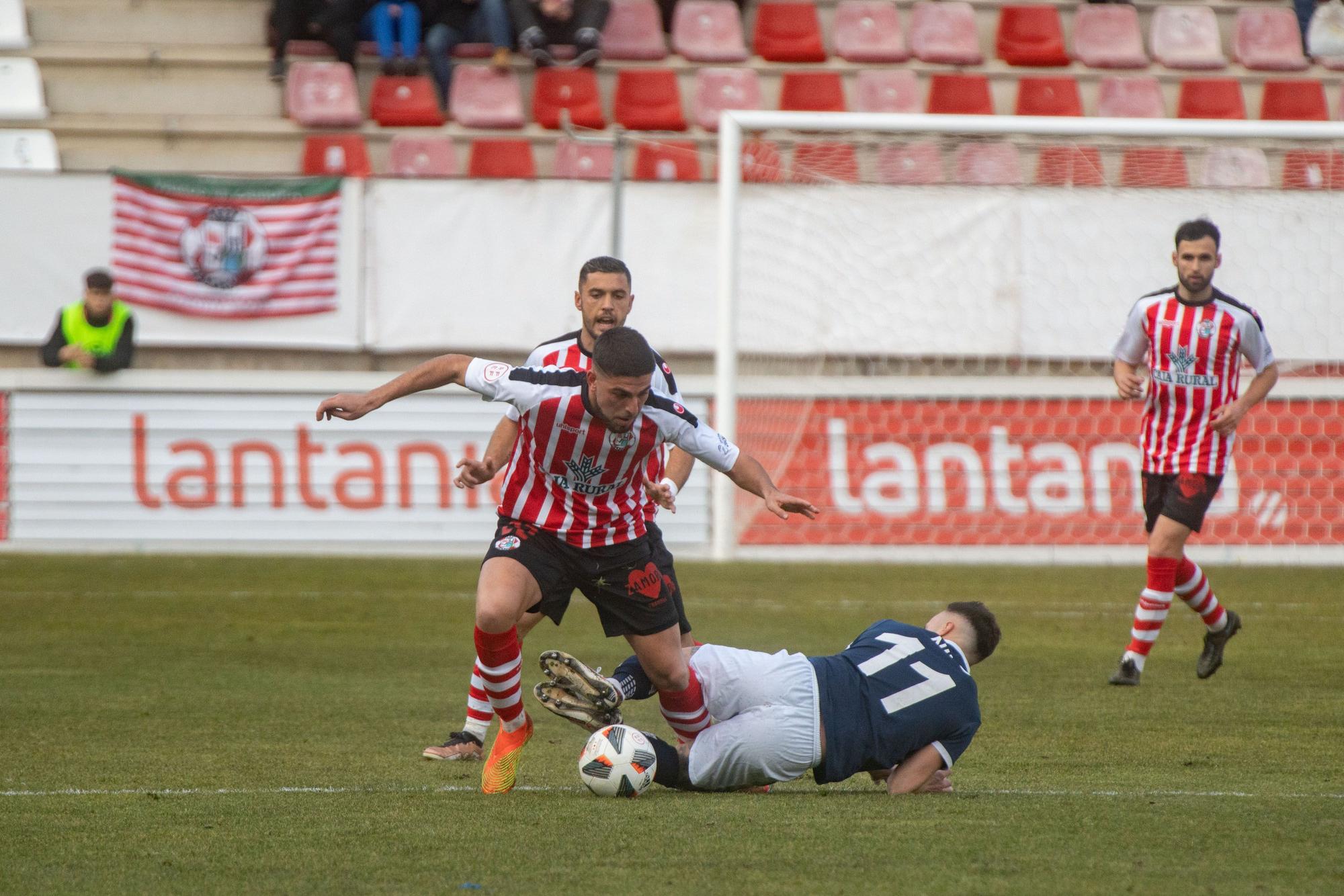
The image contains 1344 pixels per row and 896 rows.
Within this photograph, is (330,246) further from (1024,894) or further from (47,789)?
(1024,894)

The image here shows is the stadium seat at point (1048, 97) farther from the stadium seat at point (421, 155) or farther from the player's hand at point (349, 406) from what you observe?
the player's hand at point (349, 406)

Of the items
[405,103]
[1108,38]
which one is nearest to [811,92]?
[1108,38]

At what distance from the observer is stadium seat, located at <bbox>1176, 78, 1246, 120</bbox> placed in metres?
17.1

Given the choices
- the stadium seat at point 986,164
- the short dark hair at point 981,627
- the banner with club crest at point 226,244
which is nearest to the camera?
the short dark hair at point 981,627

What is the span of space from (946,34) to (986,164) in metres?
3.97

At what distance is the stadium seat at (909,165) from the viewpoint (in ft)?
46.2

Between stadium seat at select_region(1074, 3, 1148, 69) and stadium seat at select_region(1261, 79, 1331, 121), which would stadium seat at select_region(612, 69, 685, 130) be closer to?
stadium seat at select_region(1074, 3, 1148, 69)

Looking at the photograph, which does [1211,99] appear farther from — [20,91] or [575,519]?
[575,519]

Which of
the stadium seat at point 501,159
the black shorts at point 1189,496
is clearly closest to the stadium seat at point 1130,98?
the stadium seat at point 501,159

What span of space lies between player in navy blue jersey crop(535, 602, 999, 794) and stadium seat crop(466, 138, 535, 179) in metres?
11.6

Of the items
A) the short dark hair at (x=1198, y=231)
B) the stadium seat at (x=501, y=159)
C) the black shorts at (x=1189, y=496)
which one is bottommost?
the black shorts at (x=1189, y=496)

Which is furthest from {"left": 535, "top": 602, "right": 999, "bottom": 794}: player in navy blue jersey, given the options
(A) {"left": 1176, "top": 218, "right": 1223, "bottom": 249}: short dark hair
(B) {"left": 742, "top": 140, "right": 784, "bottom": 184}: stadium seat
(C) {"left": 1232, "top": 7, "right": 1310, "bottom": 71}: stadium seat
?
(C) {"left": 1232, "top": 7, "right": 1310, "bottom": 71}: stadium seat

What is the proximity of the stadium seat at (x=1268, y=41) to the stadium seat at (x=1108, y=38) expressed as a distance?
107 cm

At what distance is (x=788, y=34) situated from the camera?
57.7 feet
